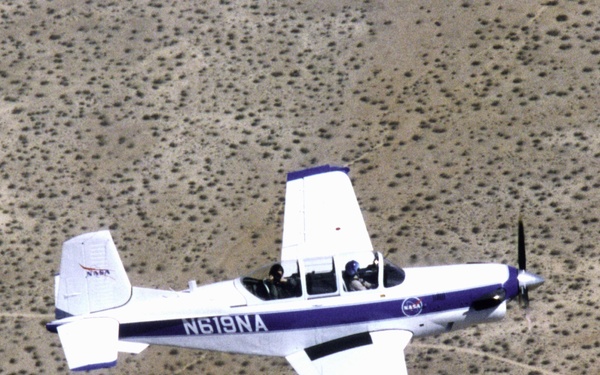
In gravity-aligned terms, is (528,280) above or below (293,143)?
above

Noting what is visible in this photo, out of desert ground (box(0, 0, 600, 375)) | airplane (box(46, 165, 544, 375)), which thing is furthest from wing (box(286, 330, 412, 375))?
desert ground (box(0, 0, 600, 375))

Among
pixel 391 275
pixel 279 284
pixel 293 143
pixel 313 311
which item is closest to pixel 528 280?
pixel 391 275

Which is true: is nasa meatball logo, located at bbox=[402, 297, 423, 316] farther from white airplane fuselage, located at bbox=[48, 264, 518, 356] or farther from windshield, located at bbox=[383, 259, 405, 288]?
windshield, located at bbox=[383, 259, 405, 288]

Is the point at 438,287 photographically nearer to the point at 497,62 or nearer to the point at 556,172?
the point at 556,172

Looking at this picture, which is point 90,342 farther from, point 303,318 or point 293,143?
point 293,143

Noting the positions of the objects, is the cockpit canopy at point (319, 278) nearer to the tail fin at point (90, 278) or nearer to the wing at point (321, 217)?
the wing at point (321, 217)

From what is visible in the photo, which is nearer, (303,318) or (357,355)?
(357,355)

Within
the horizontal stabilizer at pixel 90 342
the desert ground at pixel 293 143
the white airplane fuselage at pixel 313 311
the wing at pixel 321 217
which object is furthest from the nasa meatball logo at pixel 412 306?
the horizontal stabilizer at pixel 90 342
